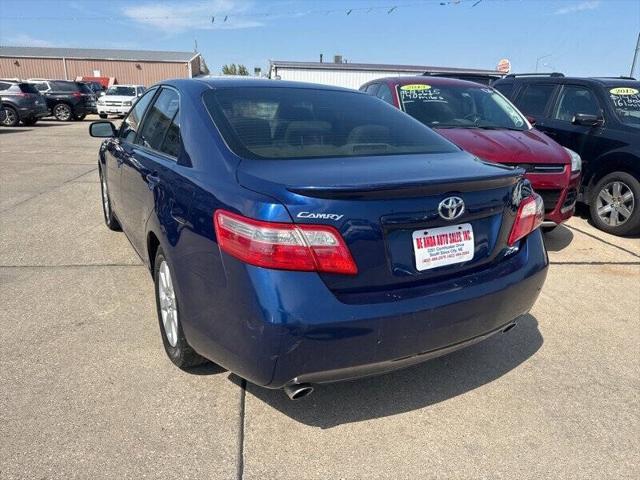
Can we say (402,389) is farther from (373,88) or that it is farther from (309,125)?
(373,88)

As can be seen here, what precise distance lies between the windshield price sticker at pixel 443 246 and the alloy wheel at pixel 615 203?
14.3 feet

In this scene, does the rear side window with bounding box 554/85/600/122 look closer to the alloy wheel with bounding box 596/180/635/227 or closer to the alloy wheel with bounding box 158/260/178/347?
the alloy wheel with bounding box 596/180/635/227

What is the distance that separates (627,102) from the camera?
6.12 m

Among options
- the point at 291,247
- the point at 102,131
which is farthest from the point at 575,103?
the point at 291,247

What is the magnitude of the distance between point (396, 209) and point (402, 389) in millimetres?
1144

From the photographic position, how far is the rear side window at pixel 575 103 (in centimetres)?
626

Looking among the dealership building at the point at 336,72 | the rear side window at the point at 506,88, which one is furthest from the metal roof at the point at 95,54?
the rear side window at the point at 506,88

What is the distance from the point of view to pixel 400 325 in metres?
1.99

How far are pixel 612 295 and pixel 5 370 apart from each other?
4.27 m

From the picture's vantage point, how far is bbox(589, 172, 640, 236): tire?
18.1 ft

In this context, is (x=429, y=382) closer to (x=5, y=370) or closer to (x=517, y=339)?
(x=517, y=339)

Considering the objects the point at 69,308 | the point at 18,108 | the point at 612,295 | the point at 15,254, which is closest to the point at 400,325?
the point at 69,308

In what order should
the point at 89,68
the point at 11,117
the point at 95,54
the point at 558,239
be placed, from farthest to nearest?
the point at 95,54 → the point at 89,68 → the point at 11,117 → the point at 558,239

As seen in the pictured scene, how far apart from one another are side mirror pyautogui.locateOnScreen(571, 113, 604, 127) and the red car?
654 mm
